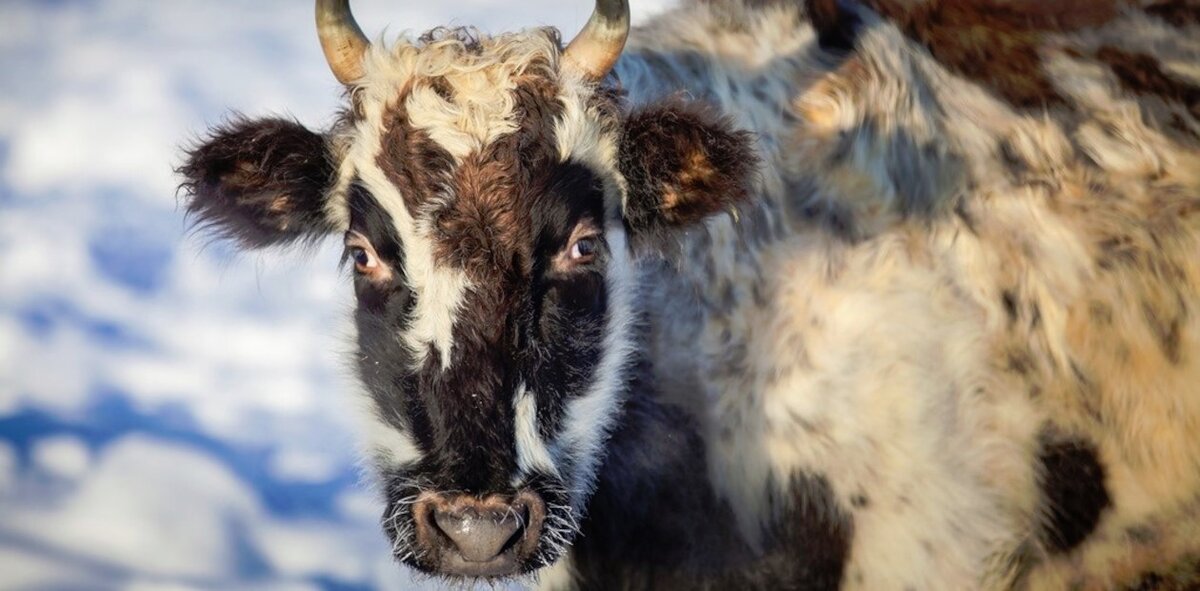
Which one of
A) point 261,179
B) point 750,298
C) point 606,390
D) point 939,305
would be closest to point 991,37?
point 939,305

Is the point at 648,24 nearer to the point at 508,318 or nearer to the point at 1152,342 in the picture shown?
the point at 508,318

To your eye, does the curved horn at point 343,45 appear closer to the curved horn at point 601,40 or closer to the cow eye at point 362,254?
the cow eye at point 362,254

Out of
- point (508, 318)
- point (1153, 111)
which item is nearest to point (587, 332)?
point (508, 318)

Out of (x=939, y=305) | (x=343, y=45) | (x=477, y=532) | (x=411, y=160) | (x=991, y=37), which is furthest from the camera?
(x=991, y=37)

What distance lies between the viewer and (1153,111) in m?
5.71

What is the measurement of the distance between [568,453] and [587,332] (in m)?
0.40

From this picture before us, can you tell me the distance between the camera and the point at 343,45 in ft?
15.4

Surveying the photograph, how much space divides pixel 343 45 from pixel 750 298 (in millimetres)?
1689

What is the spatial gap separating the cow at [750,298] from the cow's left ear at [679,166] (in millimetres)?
11

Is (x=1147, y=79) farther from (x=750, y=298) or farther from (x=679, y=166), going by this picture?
(x=679, y=166)

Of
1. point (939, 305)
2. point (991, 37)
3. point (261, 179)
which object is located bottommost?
point (939, 305)

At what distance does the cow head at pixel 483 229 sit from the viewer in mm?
3992

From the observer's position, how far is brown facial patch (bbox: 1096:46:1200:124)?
229 inches

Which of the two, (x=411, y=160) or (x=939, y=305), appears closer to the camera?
(x=411, y=160)
